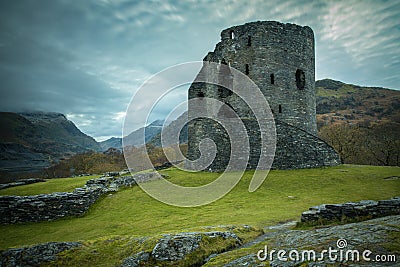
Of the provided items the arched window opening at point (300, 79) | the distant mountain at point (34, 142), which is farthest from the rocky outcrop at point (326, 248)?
the distant mountain at point (34, 142)

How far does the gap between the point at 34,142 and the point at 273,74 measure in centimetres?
10267

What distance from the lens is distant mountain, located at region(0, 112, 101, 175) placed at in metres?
55.4

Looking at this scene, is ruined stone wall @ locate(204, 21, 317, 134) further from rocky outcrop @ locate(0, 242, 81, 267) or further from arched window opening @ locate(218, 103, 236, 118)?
rocky outcrop @ locate(0, 242, 81, 267)

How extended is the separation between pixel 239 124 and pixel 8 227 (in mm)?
14626

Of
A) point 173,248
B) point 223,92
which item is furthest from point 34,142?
point 173,248

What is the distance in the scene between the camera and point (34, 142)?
97.5 m

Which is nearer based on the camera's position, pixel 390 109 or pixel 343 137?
pixel 343 137

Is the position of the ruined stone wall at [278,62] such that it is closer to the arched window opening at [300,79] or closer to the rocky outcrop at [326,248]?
the arched window opening at [300,79]

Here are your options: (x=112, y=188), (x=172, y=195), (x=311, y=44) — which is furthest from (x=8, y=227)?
(x=311, y=44)

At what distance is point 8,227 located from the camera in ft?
35.2

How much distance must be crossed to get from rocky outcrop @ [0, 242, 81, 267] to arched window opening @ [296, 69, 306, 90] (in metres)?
23.4

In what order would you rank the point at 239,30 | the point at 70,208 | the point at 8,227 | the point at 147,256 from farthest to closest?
the point at 239,30 < the point at 70,208 < the point at 8,227 < the point at 147,256

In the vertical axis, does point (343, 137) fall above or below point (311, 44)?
below

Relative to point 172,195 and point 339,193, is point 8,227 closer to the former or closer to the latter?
point 172,195
